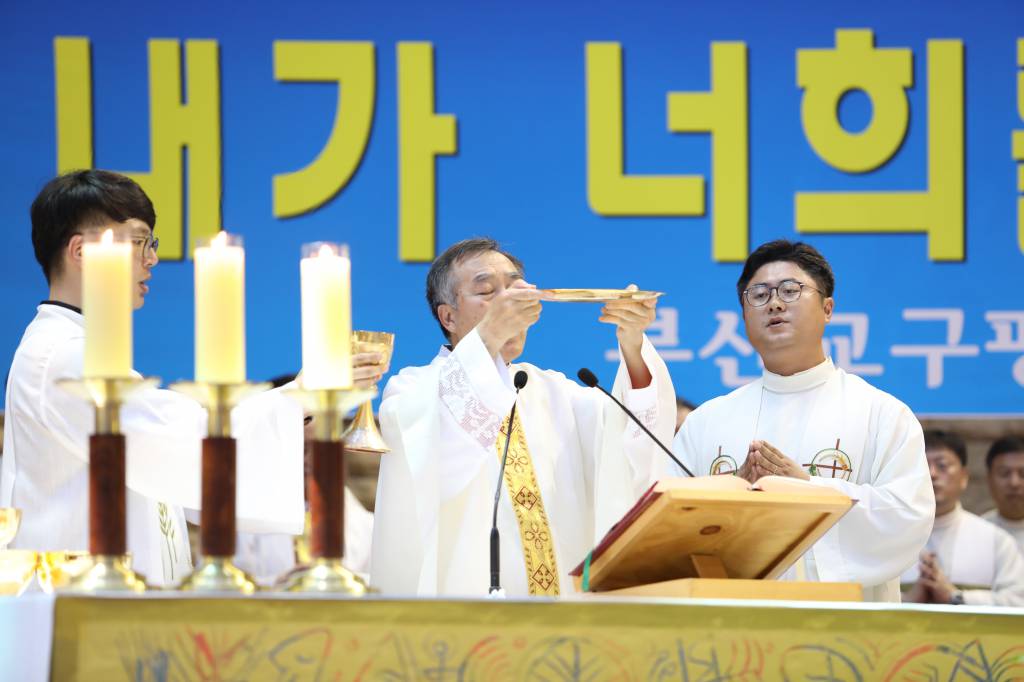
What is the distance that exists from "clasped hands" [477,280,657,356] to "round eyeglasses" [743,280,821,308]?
65 cm

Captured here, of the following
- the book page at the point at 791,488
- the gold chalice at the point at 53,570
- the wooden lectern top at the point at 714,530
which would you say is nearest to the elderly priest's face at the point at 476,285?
the wooden lectern top at the point at 714,530

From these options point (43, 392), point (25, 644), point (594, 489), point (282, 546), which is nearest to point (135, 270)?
point (43, 392)

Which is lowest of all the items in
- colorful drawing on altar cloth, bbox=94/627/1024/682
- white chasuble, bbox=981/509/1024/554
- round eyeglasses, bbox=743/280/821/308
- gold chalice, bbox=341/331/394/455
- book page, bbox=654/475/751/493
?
white chasuble, bbox=981/509/1024/554

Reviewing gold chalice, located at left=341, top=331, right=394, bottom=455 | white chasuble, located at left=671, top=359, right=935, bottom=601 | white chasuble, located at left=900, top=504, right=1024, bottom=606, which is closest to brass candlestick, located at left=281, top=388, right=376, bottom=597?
gold chalice, located at left=341, top=331, right=394, bottom=455

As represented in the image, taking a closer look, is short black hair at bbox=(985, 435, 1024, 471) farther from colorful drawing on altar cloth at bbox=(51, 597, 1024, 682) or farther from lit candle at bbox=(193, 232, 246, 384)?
lit candle at bbox=(193, 232, 246, 384)

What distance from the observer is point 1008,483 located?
772 cm

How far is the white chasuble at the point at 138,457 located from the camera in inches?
131

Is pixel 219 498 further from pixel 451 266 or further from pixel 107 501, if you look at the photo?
pixel 451 266

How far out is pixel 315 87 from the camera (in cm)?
727

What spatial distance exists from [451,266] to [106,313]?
8.56 feet

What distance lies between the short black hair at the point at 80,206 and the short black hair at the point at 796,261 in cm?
203

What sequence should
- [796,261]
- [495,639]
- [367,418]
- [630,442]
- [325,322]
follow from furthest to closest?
[796,261] → [630,442] → [367,418] → [325,322] → [495,639]

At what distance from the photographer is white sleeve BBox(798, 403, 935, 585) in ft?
14.7

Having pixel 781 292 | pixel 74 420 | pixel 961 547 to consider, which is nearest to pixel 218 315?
pixel 74 420
